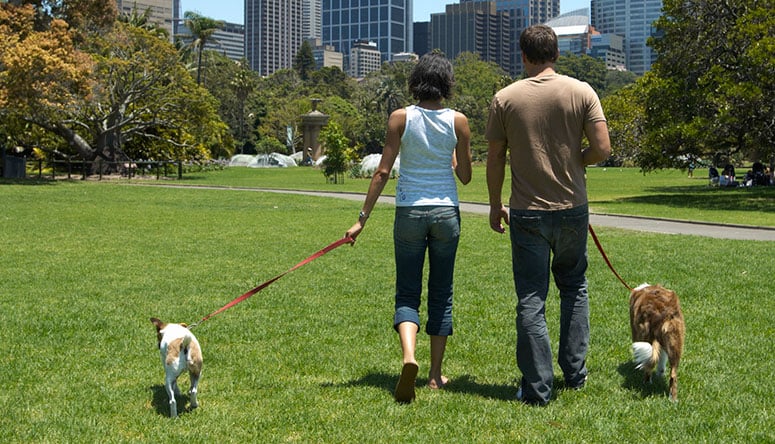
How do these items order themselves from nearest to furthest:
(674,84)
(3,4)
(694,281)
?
(694,281) < (674,84) < (3,4)

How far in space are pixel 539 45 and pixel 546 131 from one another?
0.51 m

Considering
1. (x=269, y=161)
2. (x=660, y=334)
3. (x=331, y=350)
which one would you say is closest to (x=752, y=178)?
(x=331, y=350)

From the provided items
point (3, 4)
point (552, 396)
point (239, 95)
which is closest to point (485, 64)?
point (239, 95)

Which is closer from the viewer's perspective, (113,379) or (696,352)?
(113,379)

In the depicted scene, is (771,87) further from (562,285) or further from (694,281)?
(562,285)

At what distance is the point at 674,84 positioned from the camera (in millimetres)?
28984

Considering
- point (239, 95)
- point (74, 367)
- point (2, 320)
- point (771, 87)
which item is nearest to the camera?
point (74, 367)

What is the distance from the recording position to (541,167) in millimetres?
5098

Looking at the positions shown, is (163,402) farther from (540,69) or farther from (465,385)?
(540,69)

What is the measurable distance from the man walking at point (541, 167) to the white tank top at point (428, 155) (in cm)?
27

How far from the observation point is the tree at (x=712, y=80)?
25688 millimetres

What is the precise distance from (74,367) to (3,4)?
117 ft

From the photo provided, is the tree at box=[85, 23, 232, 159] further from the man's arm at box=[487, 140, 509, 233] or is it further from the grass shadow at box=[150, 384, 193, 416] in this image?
the man's arm at box=[487, 140, 509, 233]

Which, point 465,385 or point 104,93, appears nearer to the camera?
point 465,385
